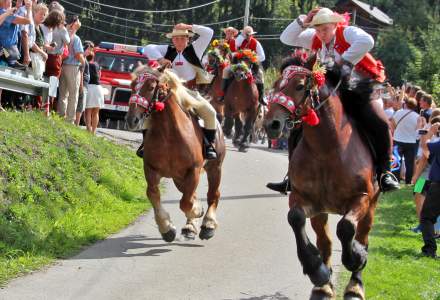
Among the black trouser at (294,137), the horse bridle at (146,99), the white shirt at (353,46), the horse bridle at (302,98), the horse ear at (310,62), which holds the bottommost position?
the black trouser at (294,137)

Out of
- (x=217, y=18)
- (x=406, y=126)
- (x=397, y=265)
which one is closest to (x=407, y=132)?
(x=406, y=126)

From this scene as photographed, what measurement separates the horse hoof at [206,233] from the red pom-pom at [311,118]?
378cm

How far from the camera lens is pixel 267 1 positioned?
223 feet

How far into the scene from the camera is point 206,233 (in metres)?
10.9

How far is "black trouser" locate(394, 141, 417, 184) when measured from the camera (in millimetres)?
18547

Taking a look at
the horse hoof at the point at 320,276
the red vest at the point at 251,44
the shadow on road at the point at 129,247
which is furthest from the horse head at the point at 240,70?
the horse hoof at the point at 320,276

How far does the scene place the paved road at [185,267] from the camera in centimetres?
798

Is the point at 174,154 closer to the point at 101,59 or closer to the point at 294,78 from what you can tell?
the point at 294,78

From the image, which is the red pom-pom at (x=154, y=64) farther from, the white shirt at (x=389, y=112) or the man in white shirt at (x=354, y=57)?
the white shirt at (x=389, y=112)

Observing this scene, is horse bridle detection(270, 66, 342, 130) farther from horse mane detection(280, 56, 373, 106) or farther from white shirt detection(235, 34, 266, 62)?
white shirt detection(235, 34, 266, 62)

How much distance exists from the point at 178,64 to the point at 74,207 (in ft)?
9.19

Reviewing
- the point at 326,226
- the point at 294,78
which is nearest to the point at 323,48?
A: the point at 294,78

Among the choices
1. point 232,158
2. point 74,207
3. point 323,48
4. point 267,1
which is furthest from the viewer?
point 267,1

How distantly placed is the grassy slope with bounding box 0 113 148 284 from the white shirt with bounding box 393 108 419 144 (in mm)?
7103
